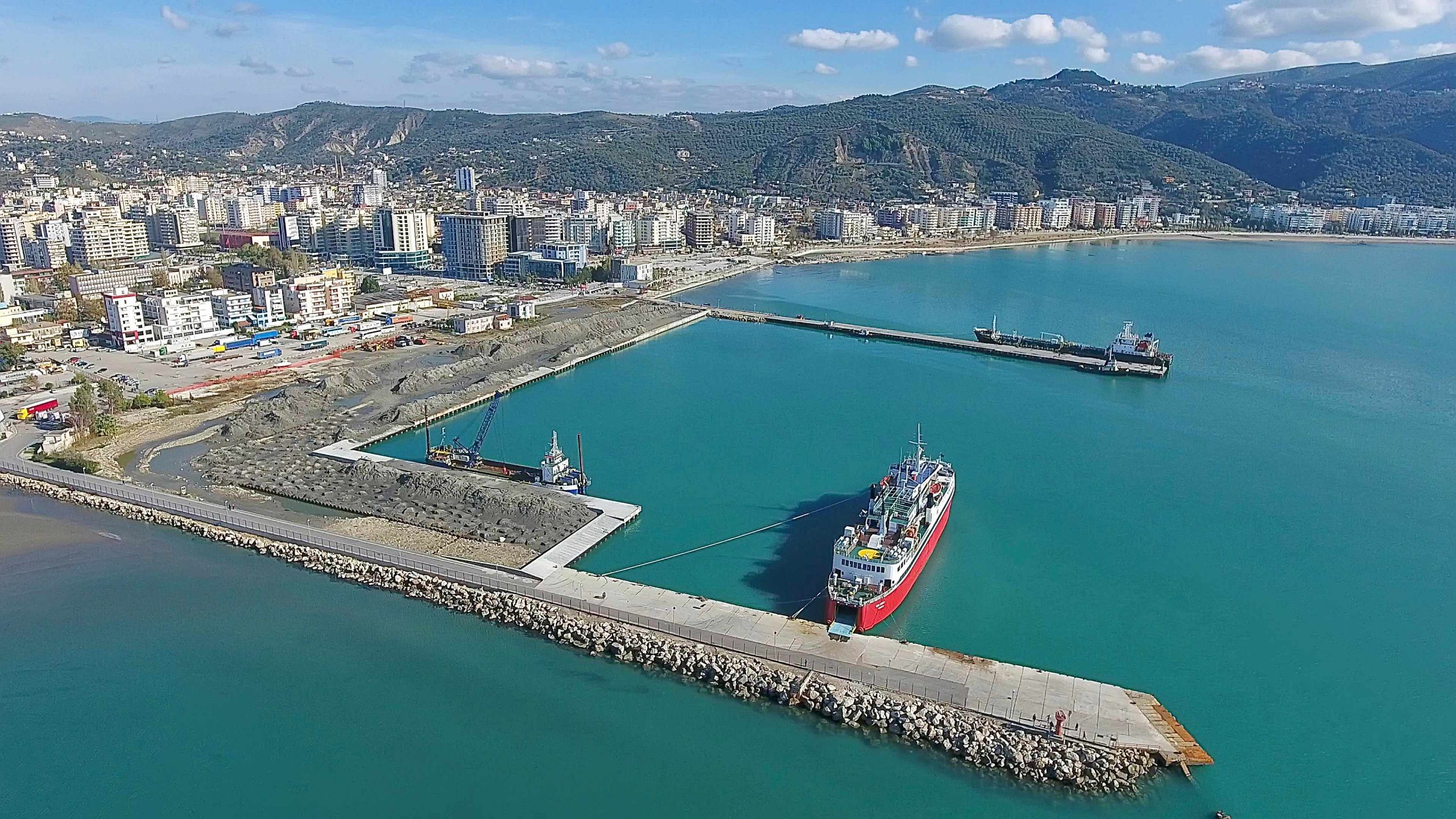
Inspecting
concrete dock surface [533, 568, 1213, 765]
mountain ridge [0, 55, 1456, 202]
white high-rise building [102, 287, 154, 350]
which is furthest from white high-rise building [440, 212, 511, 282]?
mountain ridge [0, 55, 1456, 202]

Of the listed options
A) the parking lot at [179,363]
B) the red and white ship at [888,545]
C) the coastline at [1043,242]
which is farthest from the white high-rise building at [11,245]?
the red and white ship at [888,545]

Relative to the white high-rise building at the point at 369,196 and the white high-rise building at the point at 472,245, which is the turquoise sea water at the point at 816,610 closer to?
the white high-rise building at the point at 472,245

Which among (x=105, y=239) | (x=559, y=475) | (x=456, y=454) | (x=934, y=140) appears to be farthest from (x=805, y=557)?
(x=934, y=140)

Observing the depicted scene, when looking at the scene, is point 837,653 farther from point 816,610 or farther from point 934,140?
point 934,140

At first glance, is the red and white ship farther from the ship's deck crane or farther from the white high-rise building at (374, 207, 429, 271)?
the white high-rise building at (374, 207, 429, 271)

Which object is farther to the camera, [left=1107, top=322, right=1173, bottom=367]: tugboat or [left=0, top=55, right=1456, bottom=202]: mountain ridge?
[left=0, top=55, right=1456, bottom=202]: mountain ridge

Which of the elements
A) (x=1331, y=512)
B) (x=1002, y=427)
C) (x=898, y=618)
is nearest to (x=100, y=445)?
(x=898, y=618)

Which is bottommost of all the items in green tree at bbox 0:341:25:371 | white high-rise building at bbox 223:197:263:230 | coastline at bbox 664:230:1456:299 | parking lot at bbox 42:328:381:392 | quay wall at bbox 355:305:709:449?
quay wall at bbox 355:305:709:449

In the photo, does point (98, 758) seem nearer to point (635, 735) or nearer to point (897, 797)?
point (635, 735)
